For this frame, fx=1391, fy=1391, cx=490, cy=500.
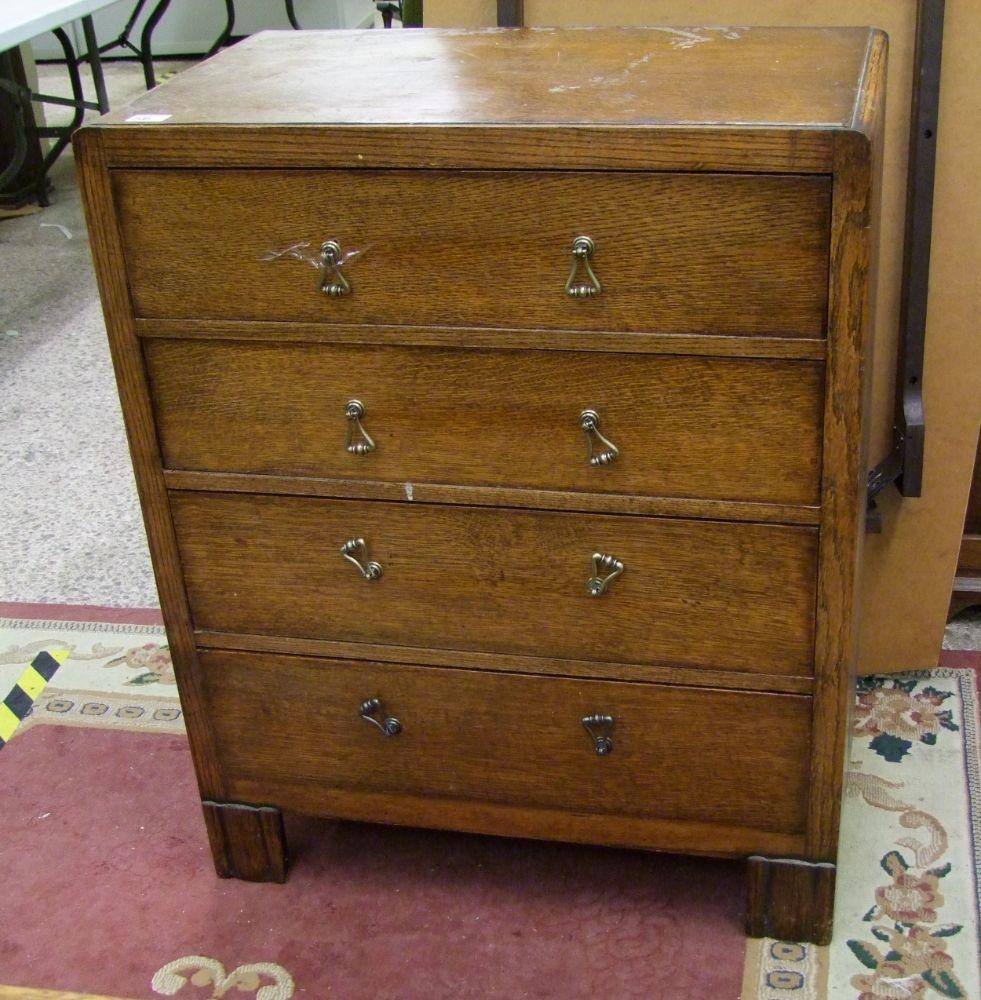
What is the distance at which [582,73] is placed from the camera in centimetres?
137

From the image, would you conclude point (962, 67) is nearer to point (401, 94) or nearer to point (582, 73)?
point (582, 73)

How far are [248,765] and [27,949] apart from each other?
320 millimetres

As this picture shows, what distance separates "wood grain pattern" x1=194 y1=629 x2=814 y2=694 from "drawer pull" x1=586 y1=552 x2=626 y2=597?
97 millimetres

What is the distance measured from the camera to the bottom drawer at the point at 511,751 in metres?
1.44

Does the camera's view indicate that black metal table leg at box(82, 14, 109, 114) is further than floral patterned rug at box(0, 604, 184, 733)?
Yes

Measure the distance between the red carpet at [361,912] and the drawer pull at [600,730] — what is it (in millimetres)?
248

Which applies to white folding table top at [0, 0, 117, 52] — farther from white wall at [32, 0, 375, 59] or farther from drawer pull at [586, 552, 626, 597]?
white wall at [32, 0, 375, 59]

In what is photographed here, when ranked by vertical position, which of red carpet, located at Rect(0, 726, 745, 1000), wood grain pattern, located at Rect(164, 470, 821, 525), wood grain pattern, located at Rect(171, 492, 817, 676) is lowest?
red carpet, located at Rect(0, 726, 745, 1000)

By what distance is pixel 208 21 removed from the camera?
6.64m

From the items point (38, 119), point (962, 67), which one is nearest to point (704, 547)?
point (962, 67)

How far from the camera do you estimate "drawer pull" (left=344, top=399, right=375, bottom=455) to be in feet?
4.44

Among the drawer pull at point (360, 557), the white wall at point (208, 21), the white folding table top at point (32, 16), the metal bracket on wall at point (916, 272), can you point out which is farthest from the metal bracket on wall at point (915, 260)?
the white wall at point (208, 21)

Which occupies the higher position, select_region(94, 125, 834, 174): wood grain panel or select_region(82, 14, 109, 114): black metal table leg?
select_region(94, 125, 834, 174): wood grain panel

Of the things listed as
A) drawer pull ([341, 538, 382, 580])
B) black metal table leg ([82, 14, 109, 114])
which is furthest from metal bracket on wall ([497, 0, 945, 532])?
black metal table leg ([82, 14, 109, 114])
